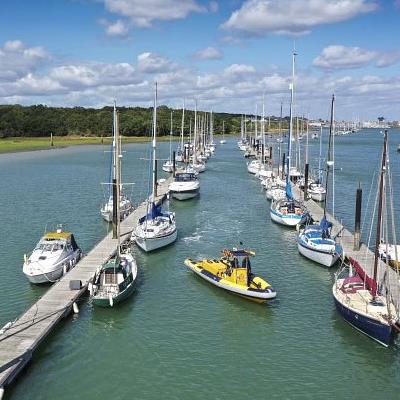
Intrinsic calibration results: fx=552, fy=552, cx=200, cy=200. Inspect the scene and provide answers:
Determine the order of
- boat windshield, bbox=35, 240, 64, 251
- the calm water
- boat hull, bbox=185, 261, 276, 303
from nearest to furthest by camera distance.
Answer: the calm water < boat hull, bbox=185, 261, 276, 303 < boat windshield, bbox=35, 240, 64, 251

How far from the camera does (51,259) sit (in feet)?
114

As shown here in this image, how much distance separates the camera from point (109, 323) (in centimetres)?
2942

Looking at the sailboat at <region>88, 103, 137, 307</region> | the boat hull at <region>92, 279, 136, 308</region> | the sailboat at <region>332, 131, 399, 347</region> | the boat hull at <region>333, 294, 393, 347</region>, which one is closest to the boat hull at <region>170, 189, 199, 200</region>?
the sailboat at <region>88, 103, 137, 307</region>

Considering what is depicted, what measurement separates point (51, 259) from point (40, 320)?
25.8 feet

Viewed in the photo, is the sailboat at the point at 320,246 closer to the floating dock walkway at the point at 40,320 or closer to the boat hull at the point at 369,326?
the boat hull at the point at 369,326

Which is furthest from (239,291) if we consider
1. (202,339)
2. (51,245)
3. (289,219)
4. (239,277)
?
(289,219)

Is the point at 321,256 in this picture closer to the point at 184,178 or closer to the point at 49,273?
the point at 49,273

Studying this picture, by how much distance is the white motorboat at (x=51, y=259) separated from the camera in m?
33.8

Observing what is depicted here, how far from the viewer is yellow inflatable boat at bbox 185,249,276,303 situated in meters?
31.1

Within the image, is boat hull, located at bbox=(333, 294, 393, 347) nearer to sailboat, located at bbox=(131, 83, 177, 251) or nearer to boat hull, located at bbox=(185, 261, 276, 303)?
boat hull, located at bbox=(185, 261, 276, 303)

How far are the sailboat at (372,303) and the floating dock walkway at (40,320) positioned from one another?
47.6 ft

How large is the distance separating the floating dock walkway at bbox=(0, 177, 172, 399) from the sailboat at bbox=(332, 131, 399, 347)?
14519 mm

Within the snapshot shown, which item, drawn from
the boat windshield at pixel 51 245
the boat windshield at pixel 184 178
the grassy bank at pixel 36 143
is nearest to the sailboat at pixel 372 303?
the boat windshield at pixel 51 245

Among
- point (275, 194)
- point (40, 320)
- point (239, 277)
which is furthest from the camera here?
point (275, 194)
